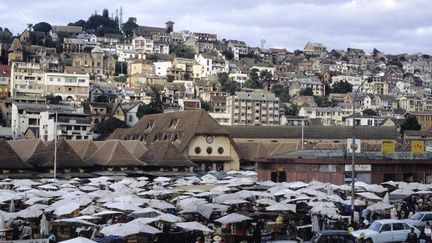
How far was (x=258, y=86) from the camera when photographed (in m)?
188

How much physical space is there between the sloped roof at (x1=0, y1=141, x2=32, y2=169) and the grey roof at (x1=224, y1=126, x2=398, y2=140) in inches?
1523

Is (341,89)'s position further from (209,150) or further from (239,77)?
(209,150)

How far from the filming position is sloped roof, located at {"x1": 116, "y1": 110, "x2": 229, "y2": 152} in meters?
76.6

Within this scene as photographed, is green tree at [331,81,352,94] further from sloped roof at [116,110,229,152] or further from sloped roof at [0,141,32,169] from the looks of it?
sloped roof at [0,141,32,169]

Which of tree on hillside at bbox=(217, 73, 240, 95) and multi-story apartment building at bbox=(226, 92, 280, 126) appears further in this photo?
tree on hillside at bbox=(217, 73, 240, 95)

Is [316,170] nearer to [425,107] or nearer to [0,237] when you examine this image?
[0,237]

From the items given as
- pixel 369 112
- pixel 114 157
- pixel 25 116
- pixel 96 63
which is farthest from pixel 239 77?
pixel 114 157

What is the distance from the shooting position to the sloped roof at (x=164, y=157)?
64500 millimetres

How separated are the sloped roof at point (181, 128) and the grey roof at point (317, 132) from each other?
12.6 meters

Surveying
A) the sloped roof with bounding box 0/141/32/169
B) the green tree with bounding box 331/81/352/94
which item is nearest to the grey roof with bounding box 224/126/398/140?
the sloped roof with bounding box 0/141/32/169

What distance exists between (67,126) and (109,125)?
343 inches

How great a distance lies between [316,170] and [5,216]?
90.4ft

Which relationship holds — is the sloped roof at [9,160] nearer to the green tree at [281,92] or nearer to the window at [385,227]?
the window at [385,227]

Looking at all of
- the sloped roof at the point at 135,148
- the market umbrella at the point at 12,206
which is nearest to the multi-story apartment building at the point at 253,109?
the sloped roof at the point at 135,148
